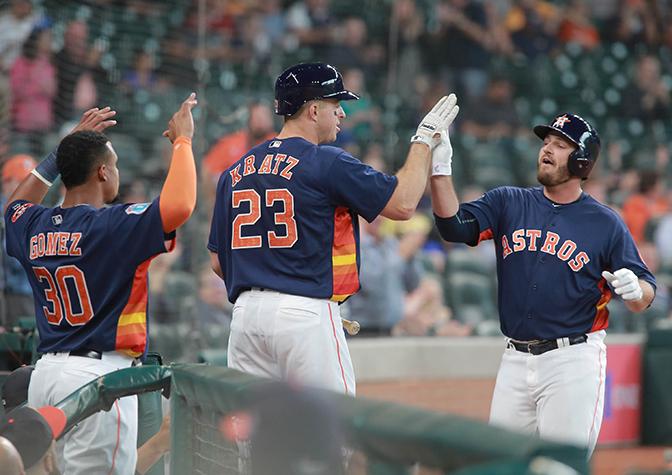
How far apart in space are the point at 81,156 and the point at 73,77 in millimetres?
4841

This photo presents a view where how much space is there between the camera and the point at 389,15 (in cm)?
1219

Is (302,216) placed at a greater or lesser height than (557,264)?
greater

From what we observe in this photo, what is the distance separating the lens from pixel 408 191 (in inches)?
170

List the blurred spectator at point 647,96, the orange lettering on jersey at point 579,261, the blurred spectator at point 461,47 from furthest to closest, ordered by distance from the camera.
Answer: the blurred spectator at point 647,96, the blurred spectator at point 461,47, the orange lettering on jersey at point 579,261

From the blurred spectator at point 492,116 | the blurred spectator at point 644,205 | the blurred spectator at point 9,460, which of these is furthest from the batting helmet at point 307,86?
the blurred spectator at point 492,116

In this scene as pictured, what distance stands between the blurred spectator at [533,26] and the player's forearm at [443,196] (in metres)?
9.83

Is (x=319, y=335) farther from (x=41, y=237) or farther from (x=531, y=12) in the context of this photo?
(x=531, y=12)

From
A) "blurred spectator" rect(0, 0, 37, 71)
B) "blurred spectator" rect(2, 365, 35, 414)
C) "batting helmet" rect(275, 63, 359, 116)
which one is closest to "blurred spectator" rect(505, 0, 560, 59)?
"blurred spectator" rect(0, 0, 37, 71)

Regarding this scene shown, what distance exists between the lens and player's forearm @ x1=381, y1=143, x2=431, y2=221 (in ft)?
14.1

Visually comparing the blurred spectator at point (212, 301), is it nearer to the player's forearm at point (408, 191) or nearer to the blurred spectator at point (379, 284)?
the blurred spectator at point (379, 284)

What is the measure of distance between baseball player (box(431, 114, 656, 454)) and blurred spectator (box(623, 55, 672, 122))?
31.8 ft

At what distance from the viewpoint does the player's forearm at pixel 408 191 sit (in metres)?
4.30

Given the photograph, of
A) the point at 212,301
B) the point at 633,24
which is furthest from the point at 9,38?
the point at 633,24

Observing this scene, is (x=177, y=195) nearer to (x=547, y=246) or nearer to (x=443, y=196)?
(x=443, y=196)
